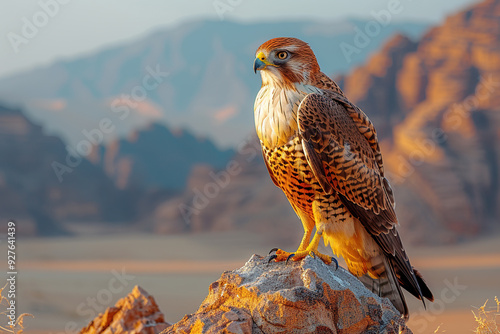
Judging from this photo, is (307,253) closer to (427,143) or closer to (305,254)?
(305,254)

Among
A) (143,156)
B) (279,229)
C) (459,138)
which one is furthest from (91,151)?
(459,138)

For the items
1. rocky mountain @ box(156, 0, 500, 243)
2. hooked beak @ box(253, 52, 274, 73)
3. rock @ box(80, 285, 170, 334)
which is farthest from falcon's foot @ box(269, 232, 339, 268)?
rocky mountain @ box(156, 0, 500, 243)

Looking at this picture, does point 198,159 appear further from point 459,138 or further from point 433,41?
point 459,138

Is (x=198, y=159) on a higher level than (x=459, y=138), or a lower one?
higher

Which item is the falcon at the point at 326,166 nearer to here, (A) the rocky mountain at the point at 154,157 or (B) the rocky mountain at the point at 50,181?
(B) the rocky mountain at the point at 50,181

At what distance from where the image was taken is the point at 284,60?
427 centimetres

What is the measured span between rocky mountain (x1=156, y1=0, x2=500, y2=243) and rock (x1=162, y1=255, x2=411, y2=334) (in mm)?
25802

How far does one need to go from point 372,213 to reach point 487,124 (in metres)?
31.9

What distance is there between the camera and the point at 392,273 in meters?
4.67

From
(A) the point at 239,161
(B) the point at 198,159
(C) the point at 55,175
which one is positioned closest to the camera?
(A) the point at 239,161

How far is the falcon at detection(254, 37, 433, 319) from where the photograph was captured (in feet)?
13.9

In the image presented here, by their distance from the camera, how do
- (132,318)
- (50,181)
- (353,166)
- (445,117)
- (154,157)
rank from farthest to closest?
(154,157) → (50,181) → (445,117) → (132,318) → (353,166)

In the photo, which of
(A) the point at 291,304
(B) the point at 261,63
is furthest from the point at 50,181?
(A) the point at 291,304

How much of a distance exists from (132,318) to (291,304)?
10.7 ft
